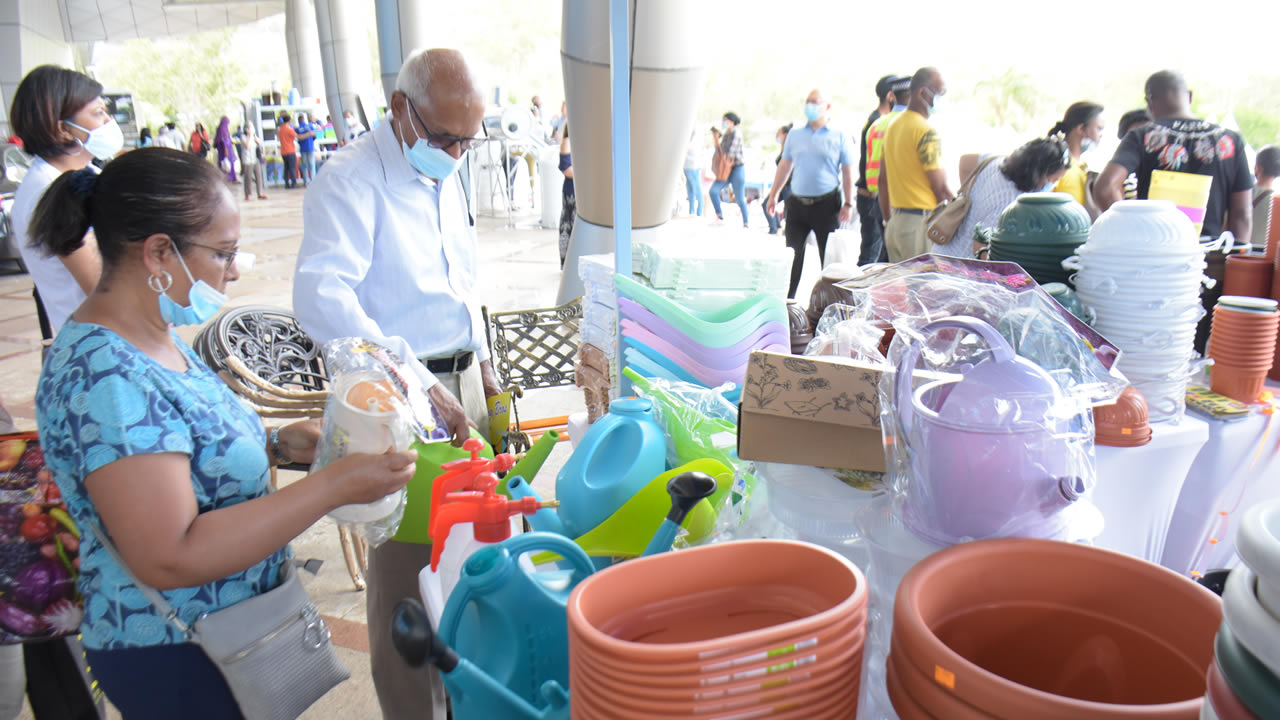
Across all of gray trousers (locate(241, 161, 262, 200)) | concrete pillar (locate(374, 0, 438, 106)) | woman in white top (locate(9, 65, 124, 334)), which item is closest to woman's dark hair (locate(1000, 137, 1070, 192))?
woman in white top (locate(9, 65, 124, 334))

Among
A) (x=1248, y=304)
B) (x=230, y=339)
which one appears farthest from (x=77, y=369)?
(x=1248, y=304)

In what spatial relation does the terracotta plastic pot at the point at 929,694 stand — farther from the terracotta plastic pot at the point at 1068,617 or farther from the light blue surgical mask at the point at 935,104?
the light blue surgical mask at the point at 935,104

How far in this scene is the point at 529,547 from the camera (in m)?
0.93

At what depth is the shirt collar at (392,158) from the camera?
208 cm

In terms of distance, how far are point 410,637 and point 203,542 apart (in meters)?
0.54

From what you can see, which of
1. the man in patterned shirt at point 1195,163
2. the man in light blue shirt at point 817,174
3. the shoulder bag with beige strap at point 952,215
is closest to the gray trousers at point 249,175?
the man in light blue shirt at point 817,174

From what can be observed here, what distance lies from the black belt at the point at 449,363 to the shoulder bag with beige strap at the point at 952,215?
233 cm

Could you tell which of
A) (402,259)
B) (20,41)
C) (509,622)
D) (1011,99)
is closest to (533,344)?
(402,259)

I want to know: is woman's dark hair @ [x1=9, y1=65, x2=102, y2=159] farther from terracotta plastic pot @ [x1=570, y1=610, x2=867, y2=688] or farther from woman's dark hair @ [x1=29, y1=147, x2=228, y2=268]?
terracotta plastic pot @ [x1=570, y1=610, x2=867, y2=688]

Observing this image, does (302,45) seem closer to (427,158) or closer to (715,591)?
(427,158)

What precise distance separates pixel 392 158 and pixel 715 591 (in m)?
1.68

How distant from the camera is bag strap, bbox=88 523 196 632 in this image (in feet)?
3.86

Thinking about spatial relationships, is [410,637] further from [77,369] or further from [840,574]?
[77,369]

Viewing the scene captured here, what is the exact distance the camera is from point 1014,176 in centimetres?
329
